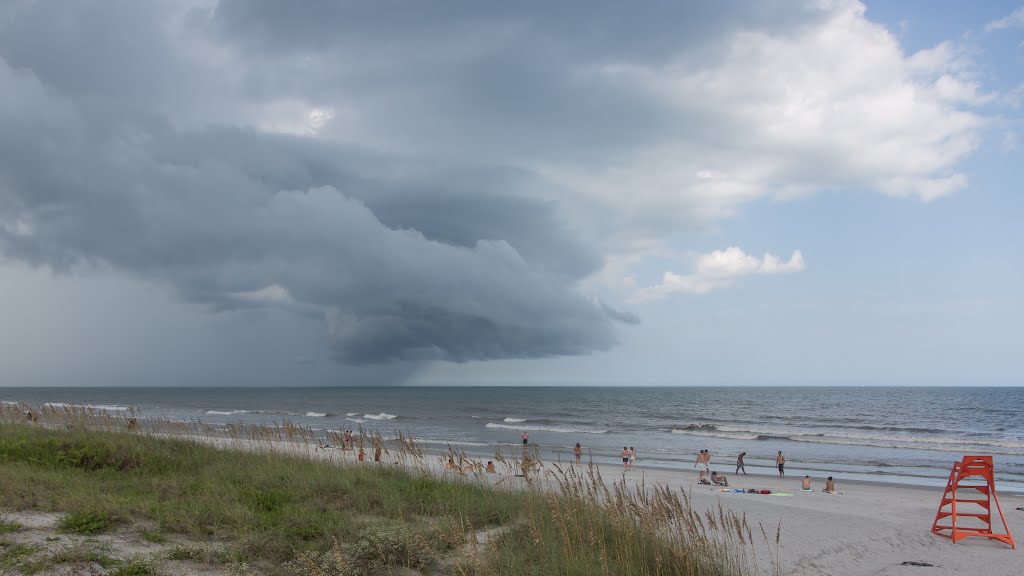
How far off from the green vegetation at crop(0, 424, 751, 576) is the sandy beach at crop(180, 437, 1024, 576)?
73 centimetres

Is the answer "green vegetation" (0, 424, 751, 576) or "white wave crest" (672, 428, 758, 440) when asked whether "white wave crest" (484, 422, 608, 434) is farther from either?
"green vegetation" (0, 424, 751, 576)

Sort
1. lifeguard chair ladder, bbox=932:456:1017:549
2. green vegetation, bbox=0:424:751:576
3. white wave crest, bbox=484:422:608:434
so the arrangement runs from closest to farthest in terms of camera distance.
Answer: green vegetation, bbox=0:424:751:576 < lifeguard chair ladder, bbox=932:456:1017:549 < white wave crest, bbox=484:422:608:434

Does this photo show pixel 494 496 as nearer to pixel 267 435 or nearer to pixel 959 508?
pixel 267 435

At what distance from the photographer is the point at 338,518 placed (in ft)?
25.6

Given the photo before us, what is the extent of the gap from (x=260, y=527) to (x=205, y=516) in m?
0.81

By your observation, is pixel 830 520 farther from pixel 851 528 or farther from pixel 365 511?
pixel 365 511

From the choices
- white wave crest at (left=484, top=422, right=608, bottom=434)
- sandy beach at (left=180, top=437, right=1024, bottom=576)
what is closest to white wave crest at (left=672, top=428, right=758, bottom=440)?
white wave crest at (left=484, top=422, right=608, bottom=434)

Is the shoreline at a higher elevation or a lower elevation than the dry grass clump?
lower

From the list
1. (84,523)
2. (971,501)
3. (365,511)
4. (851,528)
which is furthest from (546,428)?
(84,523)

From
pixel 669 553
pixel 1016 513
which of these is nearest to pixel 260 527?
pixel 669 553

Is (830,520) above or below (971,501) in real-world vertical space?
below

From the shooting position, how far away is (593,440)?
44.2 meters

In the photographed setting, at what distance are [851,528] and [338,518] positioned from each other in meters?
12.2

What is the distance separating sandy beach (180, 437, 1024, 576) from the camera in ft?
33.9
